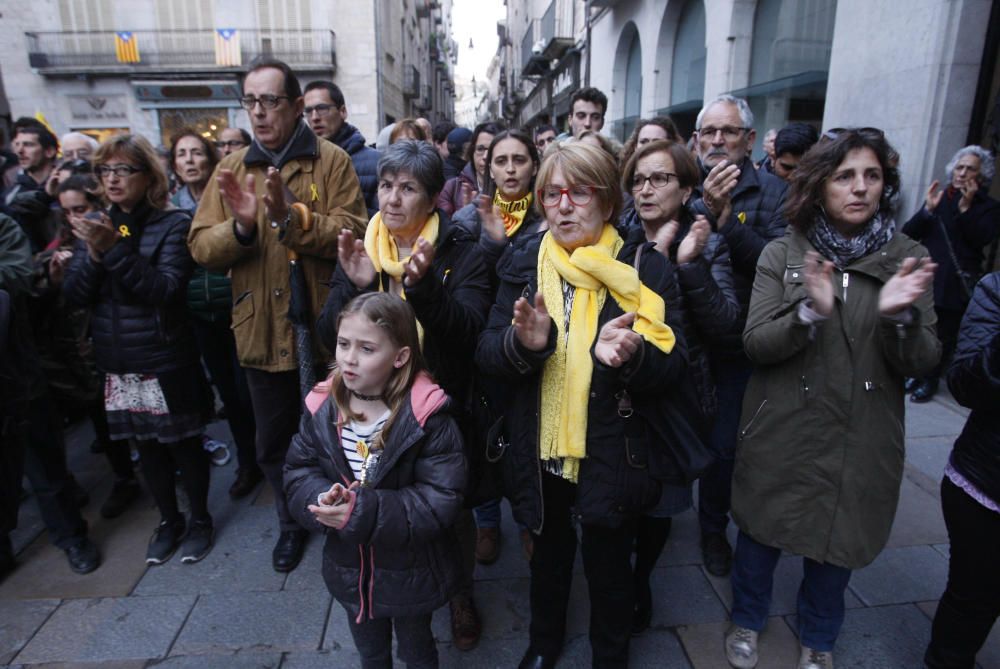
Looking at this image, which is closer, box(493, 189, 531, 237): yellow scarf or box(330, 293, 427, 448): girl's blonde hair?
box(330, 293, 427, 448): girl's blonde hair

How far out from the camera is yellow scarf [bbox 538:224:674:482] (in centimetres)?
193

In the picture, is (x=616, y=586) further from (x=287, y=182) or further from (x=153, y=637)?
(x=287, y=182)

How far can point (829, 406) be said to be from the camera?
214 cm

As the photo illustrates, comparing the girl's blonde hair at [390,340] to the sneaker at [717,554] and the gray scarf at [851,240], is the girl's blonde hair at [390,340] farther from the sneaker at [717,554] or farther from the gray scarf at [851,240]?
the sneaker at [717,554]

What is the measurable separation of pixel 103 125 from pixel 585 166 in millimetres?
25377

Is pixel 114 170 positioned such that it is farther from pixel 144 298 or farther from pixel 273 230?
pixel 273 230

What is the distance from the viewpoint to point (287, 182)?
115 inches

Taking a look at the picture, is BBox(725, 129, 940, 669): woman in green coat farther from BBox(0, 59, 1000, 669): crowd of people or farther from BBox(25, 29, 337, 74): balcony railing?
BBox(25, 29, 337, 74): balcony railing

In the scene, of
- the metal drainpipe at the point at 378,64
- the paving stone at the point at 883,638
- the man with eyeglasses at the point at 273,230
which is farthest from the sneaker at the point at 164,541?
the metal drainpipe at the point at 378,64

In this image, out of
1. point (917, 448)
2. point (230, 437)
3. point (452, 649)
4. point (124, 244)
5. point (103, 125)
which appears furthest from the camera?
point (103, 125)

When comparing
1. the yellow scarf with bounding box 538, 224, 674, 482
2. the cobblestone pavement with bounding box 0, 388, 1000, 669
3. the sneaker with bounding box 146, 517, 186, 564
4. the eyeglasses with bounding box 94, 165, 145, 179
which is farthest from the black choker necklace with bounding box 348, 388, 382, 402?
the sneaker with bounding box 146, 517, 186, 564

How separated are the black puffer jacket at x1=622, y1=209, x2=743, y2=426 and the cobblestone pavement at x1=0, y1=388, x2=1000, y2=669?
103 cm

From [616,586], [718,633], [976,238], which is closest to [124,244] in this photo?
[616,586]

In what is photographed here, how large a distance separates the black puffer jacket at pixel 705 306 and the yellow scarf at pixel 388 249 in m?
0.79
